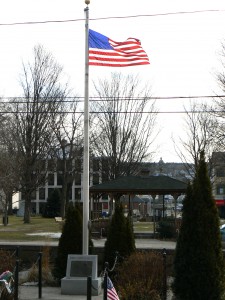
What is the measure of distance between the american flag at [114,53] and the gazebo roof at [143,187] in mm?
18082

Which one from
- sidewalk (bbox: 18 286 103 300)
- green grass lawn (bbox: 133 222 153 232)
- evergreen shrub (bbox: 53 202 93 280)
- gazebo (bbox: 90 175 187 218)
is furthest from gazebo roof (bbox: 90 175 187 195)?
sidewalk (bbox: 18 286 103 300)

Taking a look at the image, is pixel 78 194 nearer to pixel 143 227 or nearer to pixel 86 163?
pixel 143 227

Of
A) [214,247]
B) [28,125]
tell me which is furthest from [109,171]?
[214,247]

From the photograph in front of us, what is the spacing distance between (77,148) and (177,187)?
19.4m

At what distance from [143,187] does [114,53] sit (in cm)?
1877

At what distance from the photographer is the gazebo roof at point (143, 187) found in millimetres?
32875

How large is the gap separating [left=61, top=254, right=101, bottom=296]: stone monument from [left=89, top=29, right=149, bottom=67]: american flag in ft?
17.2

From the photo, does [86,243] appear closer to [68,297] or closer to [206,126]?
[68,297]

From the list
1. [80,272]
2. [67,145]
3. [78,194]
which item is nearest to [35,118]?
[67,145]

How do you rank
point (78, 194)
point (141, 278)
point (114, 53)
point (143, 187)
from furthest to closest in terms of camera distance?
point (78, 194), point (143, 187), point (114, 53), point (141, 278)

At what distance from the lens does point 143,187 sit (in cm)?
3328

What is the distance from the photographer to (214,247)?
34.0 ft

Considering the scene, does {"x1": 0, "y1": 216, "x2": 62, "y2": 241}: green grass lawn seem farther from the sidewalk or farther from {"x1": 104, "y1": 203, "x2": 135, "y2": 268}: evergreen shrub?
the sidewalk

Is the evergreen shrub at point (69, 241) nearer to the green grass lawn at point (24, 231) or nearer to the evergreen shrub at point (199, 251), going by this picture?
the evergreen shrub at point (199, 251)
